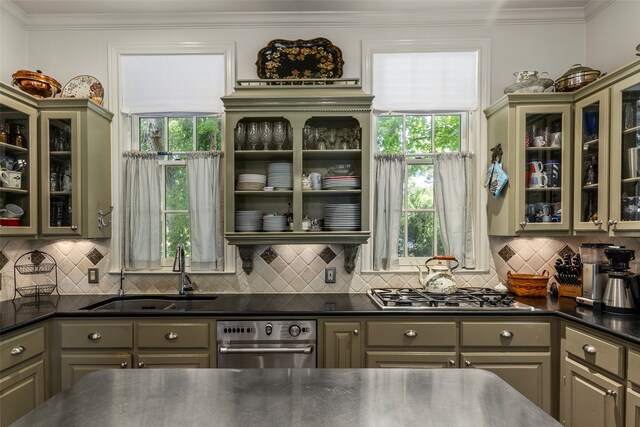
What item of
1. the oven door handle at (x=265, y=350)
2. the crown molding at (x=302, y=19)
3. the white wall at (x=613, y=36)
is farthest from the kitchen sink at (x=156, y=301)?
the white wall at (x=613, y=36)

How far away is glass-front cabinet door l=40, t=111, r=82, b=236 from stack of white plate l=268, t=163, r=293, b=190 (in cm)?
134

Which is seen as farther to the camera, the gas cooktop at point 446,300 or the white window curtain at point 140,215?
the white window curtain at point 140,215

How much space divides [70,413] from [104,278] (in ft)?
7.32

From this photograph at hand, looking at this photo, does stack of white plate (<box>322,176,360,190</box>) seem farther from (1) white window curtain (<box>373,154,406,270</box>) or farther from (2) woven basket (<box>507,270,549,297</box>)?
(2) woven basket (<box>507,270,549,297</box>)

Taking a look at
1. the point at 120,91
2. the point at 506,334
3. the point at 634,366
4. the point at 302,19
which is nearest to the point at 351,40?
the point at 302,19

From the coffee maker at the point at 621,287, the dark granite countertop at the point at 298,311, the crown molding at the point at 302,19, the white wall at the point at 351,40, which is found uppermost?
the crown molding at the point at 302,19

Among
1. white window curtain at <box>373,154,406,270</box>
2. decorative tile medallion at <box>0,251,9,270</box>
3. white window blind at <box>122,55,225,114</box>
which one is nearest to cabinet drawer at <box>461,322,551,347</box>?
white window curtain at <box>373,154,406,270</box>

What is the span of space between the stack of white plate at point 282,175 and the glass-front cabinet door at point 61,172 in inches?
52.8

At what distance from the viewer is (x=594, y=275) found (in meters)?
2.41

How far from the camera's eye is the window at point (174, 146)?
10.3 feet

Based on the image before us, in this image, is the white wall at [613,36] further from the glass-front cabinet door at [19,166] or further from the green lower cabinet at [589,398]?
the glass-front cabinet door at [19,166]

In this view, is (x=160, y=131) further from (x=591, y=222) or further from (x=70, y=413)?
(x=591, y=222)

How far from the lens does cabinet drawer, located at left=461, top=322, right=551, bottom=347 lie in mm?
2371

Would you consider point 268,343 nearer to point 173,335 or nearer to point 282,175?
point 173,335
